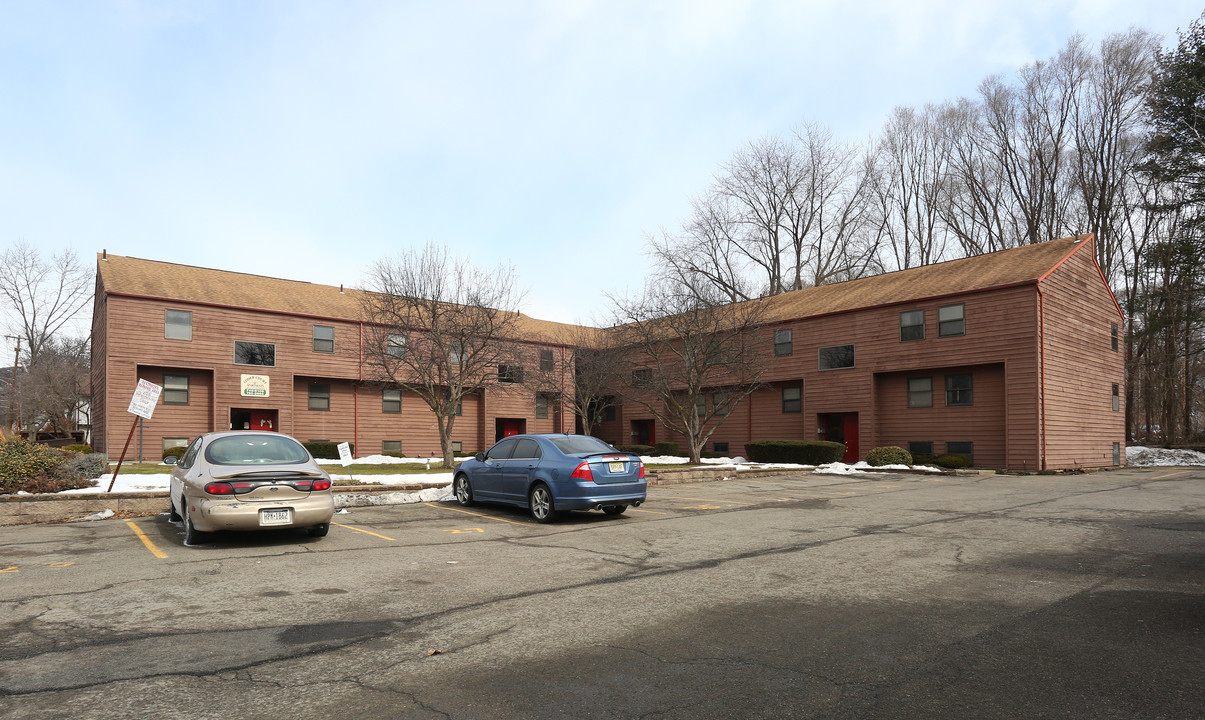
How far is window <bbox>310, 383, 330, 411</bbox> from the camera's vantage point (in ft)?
109

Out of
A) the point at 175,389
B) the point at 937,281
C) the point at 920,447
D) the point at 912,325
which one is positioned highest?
the point at 937,281

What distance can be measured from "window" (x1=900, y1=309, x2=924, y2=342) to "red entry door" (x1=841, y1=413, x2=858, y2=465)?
424 cm

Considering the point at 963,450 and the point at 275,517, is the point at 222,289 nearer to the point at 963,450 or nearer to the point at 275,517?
the point at 275,517

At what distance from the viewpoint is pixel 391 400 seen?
35.6 m

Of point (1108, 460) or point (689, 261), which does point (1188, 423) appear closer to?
point (1108, 460)

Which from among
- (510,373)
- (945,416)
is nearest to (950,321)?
(945,416)

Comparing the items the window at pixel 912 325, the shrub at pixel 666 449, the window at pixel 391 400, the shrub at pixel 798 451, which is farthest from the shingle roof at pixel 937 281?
the window at pixel 391 400

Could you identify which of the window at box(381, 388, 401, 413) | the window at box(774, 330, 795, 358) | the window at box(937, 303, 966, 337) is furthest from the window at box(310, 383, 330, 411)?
the window at box(937, 303, 966, 337)

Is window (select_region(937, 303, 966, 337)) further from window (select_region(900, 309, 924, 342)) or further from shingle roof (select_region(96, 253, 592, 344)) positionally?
shingle roof (select_region(96, 253, 592, 344))

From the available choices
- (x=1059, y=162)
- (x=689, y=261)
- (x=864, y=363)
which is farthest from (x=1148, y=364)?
(x=689, y=261)

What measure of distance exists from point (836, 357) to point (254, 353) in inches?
973

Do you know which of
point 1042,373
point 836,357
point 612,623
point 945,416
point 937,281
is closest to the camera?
point 612,623

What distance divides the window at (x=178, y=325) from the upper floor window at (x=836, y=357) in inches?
1035

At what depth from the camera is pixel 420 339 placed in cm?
2547
